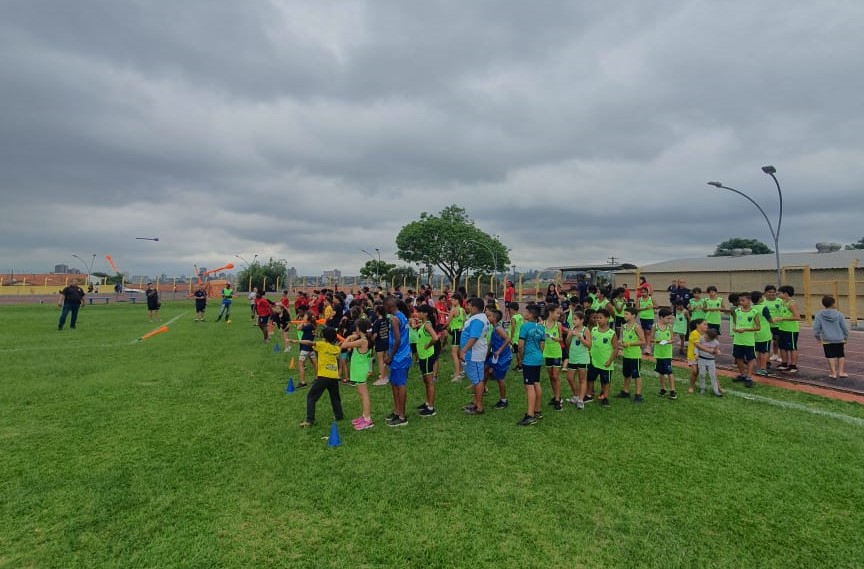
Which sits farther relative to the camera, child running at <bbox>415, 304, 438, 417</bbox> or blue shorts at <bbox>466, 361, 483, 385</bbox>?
child running at <bbox>415, 304, 438, 417</bbox>

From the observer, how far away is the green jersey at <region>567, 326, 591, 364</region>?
6.81 meters

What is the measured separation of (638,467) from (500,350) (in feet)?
8.11

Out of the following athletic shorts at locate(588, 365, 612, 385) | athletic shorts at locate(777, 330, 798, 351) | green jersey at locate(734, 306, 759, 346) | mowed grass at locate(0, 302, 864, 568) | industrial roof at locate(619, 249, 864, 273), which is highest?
industrial roof at locate(619, 249, 864, 273)

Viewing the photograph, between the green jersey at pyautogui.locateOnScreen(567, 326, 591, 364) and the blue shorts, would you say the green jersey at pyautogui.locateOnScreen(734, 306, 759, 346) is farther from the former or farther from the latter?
the blue shorts

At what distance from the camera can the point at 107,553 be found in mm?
3207

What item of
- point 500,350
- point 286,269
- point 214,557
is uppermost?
point 286,269

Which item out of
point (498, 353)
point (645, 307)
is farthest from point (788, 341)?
point (498, 353)

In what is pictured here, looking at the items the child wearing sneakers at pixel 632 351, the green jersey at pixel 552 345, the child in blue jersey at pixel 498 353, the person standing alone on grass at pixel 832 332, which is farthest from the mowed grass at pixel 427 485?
the person standing alone on grass at pixel 832 332

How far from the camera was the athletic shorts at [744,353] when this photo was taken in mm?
8336

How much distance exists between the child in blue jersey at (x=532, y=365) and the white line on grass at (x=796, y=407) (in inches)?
159

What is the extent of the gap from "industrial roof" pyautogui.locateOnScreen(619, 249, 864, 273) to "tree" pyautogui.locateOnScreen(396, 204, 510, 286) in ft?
73.3

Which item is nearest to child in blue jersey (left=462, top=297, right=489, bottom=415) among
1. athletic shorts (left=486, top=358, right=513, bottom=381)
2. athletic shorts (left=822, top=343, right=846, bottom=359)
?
athletic shorts (left=486, top=358, right=513, bottom=381)

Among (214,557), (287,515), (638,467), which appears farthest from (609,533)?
(214,557)

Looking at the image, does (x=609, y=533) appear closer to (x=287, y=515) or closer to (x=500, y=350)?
(x=287, y=515)
